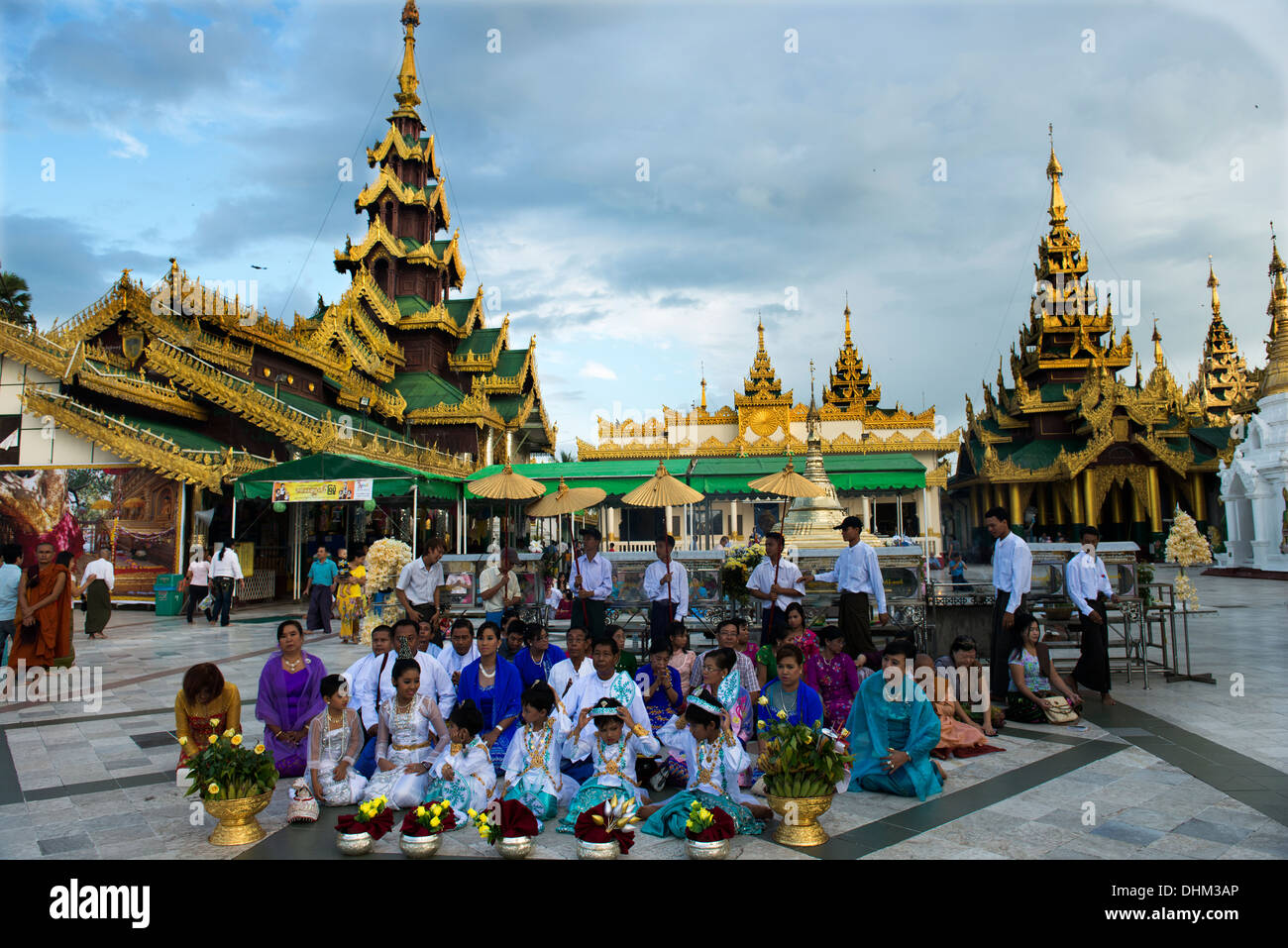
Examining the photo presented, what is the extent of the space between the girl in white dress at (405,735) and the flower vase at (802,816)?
6.92 ft

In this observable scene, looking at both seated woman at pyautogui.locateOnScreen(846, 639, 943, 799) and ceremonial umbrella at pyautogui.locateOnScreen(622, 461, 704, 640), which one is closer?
seated woman at pyautogui.locateOnScreen(846, 639, 943, 799)

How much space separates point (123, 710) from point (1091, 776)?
26.2ft

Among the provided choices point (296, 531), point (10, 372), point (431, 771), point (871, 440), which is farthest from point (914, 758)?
point (871, 440)

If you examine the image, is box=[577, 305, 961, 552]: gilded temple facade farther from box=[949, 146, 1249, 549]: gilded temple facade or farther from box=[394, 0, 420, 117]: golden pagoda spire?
box=[394, 0, 420, 117]: golden pagoda spire

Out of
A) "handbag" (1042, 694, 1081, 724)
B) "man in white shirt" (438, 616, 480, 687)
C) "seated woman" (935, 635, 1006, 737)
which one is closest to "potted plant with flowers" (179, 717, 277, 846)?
"man in white shirt" (438, 616, 480, 687)

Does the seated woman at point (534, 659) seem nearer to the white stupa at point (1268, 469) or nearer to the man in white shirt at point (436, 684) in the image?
the man in white shirt at point (436, 684)

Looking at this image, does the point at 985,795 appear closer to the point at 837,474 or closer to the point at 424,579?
the point at 424,579

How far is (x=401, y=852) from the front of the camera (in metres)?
3.82

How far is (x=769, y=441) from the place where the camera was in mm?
31812

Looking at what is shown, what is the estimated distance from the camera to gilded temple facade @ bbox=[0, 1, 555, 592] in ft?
53.2

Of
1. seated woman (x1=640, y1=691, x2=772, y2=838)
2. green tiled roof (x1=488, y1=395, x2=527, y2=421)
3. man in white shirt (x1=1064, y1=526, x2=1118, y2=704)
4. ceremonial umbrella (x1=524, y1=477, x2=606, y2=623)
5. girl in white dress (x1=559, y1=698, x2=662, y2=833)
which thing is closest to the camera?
seated woman (x1=640, y1=691, x2=772, y2=838)

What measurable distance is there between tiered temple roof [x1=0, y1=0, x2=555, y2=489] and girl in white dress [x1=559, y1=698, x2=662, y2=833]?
1475 cm

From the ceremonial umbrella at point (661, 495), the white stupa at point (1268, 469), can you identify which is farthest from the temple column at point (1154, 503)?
the ceremonial umbrella at point (661, 495)
